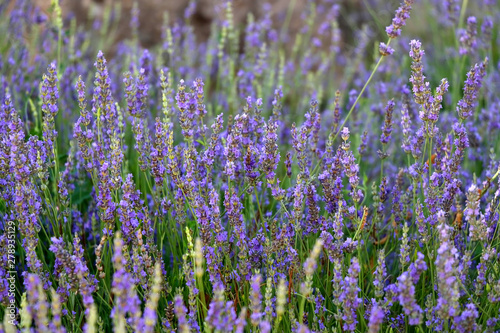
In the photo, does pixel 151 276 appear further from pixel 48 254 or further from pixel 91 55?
pixel 91 55

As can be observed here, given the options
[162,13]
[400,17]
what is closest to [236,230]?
[400,17]

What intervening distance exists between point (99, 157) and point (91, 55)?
2794 mm

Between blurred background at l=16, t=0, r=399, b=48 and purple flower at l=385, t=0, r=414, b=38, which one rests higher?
blurred background at l=16, t=0, r=399, b=48

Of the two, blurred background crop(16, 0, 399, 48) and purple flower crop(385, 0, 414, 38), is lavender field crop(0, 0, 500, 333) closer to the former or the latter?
purple flower crop(385, 0, 414, 38)

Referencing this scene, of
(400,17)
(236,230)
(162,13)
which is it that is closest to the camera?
(236,230)

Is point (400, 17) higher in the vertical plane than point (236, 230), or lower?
higher

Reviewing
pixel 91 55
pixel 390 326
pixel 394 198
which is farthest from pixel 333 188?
pixel 91 55

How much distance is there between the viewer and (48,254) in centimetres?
237

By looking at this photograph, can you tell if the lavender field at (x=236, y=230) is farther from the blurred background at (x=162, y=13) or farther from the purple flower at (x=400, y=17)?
the blurred background at (x=162, y=13)

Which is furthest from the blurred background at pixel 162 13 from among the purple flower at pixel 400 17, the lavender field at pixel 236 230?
the purple flower at pixel 400 17

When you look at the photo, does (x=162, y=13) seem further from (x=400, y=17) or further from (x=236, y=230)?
(x=236, y=230)

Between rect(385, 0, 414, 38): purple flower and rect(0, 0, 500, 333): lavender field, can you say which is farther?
rect(385, 0, 414, 38): purple flower

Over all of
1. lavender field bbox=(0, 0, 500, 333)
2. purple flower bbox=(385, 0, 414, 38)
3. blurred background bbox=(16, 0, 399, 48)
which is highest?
blurred background bbox=(16, 0, 399, 48)

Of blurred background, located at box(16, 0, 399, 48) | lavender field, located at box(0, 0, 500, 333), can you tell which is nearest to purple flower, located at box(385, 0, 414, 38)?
lavender field, located at box(0, 0, 500, 333)
